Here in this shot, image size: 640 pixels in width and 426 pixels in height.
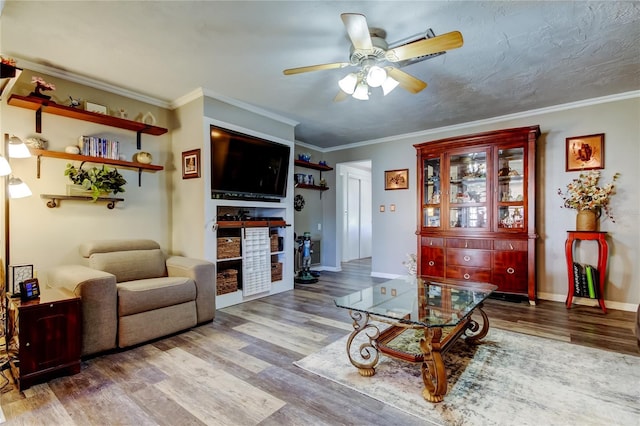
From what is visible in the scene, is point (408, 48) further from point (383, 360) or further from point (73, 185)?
point (73, 185)

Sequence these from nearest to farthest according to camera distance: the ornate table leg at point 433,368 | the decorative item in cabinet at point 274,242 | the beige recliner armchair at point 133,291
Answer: the ornate table leg at point 433,368
the beige recliner armchair at point 133,291
the decorative item in cabinet at point 274,242

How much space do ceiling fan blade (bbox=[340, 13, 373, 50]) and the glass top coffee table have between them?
6.07 feet

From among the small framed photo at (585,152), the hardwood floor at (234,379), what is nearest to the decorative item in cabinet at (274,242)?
the hardwood floor at (234,379)

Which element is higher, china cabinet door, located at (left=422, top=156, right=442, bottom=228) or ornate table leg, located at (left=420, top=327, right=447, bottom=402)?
china cabinet door, located at (left=422, top=156, right=442, bottom=228)

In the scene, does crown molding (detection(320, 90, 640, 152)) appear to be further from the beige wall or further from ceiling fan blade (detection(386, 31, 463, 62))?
ceiling fan blade (detection(386, 31, 463, 62))

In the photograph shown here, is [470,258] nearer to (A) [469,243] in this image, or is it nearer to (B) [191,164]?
(A) [469,243]

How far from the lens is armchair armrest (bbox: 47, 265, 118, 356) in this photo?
7.73ft

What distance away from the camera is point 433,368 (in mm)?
1874

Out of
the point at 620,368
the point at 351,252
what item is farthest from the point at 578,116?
the point at 351,252

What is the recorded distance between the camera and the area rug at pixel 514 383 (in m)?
1.71

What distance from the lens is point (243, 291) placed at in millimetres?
3961

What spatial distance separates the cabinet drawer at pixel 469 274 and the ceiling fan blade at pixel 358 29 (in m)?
3.31

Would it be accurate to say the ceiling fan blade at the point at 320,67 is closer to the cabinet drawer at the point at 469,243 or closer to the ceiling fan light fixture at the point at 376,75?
the ceiling fan light fixture at the point at 376,75

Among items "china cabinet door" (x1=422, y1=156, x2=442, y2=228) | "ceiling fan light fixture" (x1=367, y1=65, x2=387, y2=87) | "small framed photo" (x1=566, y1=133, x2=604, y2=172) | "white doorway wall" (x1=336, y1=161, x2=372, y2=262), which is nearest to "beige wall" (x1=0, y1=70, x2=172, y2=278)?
"ceiling fan light fixture" (x1=367, y1=65, x2=387, y2=87)
